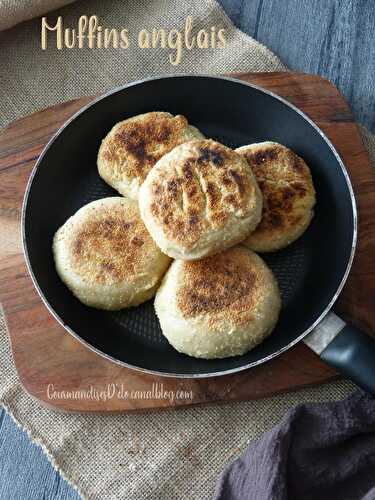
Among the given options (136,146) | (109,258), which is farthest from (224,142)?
(109,258)

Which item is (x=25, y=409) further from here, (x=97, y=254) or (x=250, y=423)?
(x=250, y=423)

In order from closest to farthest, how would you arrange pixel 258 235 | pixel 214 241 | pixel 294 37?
pixel 214 241 < pixel 258 235 < pixel 294 37

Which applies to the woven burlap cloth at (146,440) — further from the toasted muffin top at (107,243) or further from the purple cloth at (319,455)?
the toasted muffin top at (107,243)

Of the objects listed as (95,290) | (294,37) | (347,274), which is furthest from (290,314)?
(294,37)

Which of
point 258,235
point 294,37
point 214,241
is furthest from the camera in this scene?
point 294,37

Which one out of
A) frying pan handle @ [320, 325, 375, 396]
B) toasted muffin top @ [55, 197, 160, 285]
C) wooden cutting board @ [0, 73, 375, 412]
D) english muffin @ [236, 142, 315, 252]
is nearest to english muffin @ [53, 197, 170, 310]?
toasted muffin top @ [55, 197, 160, 285]

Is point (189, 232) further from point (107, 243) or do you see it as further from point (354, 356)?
point (354, 356)
